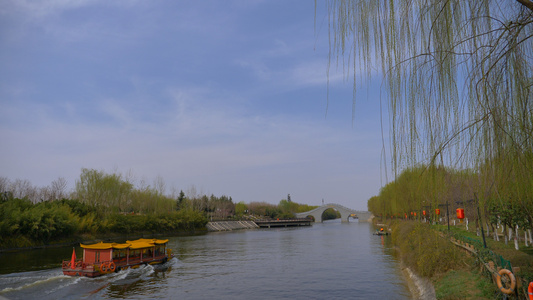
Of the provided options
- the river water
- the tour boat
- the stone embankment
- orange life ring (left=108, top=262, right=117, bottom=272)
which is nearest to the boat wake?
the river water

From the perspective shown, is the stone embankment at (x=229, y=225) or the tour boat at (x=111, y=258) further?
the stone embankment at (x=229, y=225)

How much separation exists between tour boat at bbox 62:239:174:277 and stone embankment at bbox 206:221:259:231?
112ft

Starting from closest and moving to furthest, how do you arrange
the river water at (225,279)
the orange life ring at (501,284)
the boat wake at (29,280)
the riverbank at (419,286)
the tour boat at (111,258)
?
the orange life ring at (501,284) → the riverbank at (419,286) → the river water at (225,279) → the boat wake at (29,280) → the tour boat at (111,258)

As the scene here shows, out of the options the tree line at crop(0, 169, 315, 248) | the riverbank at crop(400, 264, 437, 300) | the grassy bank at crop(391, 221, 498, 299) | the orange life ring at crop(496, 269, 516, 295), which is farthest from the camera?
the tree line at crop(0, 169, 315, 248)

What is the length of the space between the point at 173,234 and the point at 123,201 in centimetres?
714

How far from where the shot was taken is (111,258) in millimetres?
15812

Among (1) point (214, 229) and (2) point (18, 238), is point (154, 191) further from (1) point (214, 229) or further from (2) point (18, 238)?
(2) point (18, 238)

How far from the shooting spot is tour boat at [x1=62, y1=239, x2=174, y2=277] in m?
14.8

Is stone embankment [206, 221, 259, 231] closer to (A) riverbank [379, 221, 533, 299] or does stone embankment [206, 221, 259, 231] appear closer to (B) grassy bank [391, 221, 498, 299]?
(A) riverbank [379, 221, 533, 299]

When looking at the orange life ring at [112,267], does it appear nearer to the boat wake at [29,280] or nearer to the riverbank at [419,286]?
the boat wake at [29,280]

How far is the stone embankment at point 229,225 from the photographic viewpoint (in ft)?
177

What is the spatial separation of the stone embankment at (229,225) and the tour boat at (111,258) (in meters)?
34.2

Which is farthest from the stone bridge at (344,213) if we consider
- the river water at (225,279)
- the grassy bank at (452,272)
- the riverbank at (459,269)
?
the grassy bank at (452,272)

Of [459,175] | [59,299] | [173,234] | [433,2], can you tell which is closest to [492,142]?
[459,175]
